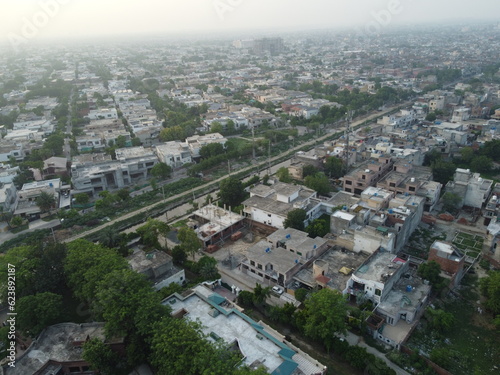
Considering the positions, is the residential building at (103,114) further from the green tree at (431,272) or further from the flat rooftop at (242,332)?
the green tree at (431,272)

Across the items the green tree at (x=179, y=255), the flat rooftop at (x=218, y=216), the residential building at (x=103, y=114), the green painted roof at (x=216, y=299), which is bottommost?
the residential building at (x=103, y=114)

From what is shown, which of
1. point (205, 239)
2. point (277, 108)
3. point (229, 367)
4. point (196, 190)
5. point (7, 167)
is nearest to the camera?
point (229, 367)

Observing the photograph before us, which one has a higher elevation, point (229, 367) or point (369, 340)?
point (229, 367)

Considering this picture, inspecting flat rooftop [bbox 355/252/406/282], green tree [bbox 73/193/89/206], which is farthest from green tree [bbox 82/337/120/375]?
green tree [bbox 73/193/89/206]

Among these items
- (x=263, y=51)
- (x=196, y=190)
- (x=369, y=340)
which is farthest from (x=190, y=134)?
(x=263, y=51)

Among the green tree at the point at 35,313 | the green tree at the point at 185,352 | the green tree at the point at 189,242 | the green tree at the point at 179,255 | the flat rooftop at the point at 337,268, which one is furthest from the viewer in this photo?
the green tree at the point at 179,255

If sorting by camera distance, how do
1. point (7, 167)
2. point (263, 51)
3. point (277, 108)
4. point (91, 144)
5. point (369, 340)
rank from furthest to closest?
point (263, 51) < point (277, 108) < point (91, 144) < point (7, 167) < point (369, 340)

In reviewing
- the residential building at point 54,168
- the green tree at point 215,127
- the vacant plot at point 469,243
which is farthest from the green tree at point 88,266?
the green tree at point 215,127

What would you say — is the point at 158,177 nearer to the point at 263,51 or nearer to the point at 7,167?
the point at 7,167

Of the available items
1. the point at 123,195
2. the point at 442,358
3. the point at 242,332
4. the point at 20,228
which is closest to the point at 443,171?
the point at 442,358
